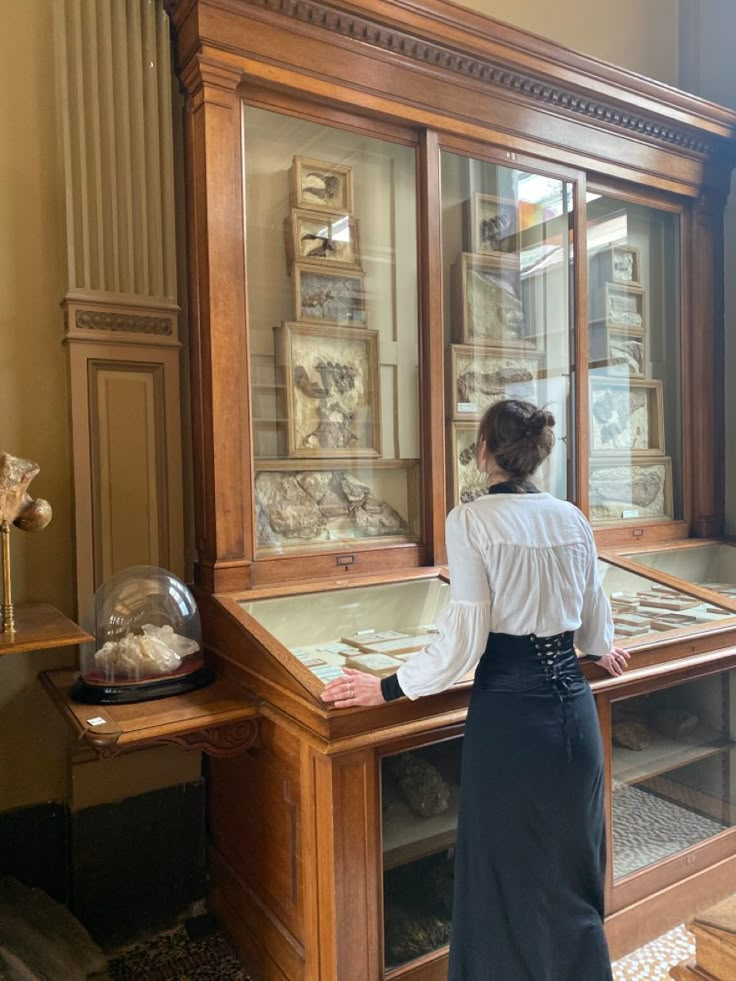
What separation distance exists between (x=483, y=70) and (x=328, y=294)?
1.07 metres

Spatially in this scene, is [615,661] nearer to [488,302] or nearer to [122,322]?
[488,302]

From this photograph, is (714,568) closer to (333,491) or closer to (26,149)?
(333,491)

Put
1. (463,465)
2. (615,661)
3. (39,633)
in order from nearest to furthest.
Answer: (39,633) < (615,661) < (463,465)

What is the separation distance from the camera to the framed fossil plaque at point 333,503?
8.64 ft

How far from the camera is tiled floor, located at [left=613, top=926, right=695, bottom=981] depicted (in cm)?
234

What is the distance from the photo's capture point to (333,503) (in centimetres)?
282

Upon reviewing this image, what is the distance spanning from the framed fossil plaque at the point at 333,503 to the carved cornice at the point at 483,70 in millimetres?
1487

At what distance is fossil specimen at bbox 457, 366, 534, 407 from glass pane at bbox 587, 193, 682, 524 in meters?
0.44

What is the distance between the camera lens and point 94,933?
2.48 m

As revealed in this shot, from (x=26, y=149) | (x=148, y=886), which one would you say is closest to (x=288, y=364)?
(x=26, y=149)

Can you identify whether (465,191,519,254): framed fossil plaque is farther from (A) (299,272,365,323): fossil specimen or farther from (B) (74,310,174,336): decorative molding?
(B) (74,310,174,336): decorative molding

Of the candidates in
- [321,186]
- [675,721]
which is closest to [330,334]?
[321,186]

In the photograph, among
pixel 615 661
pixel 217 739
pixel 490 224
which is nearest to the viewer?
pixel 217 739

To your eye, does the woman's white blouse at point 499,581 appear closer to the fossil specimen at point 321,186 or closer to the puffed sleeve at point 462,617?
the puffed sleeve at point 462,617
